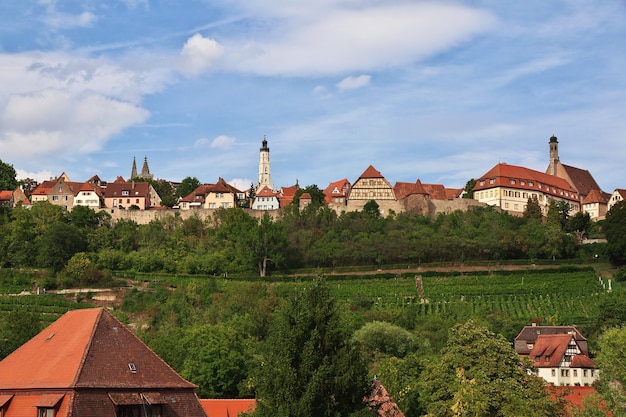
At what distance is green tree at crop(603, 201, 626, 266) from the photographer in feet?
349

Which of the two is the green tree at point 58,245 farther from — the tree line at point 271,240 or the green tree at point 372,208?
the green tree at point 372,208

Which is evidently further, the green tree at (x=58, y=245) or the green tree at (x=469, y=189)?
the green tree at (x=469, y=189)

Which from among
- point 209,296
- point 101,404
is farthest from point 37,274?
point 101,404

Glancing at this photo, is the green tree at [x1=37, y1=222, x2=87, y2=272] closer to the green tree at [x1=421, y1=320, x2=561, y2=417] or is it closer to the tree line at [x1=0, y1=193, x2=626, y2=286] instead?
the tree line at [x1=0, y1=193, x2=626, y2=286]

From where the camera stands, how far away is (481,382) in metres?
43.9

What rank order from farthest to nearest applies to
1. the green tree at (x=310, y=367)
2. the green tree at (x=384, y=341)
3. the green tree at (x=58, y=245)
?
the green tree at (x=58, y=245) < the green tree at (x=384, y=341) < the green tree at (x=310, y=367)

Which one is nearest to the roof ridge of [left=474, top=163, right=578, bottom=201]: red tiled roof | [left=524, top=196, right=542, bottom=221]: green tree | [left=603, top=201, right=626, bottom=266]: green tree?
[left=603, top=201, right=626, bottom=266]: green tree

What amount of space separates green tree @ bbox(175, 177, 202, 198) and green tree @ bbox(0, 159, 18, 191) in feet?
74.0

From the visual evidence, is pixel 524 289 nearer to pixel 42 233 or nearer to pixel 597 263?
pixel 597 263

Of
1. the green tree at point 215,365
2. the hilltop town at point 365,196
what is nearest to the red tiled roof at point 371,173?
the hilltop town at point 365,196

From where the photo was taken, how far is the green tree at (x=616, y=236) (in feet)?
349

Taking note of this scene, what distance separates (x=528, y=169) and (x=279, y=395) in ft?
355

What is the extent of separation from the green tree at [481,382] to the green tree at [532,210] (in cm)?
7187

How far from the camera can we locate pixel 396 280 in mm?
102812
